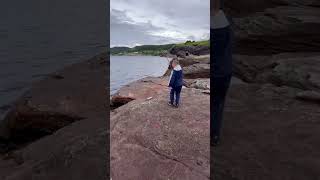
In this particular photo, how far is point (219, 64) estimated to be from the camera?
588 cm

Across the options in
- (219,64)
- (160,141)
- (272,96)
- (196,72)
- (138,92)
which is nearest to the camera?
(219,64)

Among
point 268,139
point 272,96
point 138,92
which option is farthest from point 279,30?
point 268,139

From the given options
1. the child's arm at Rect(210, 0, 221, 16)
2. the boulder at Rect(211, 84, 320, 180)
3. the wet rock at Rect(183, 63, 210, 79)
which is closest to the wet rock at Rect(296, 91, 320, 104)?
the boulder at Rect(211, 84, 320, 180)

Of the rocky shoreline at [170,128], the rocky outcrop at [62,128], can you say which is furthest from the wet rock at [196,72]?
the rocky outcrop at [62,128]

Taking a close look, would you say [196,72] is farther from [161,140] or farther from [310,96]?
[161,140]

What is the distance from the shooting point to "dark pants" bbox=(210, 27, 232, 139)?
5812 millimetres

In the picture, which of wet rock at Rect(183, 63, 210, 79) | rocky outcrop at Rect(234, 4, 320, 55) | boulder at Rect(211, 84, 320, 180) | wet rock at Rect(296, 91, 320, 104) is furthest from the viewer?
wet rock at Rect(183, 63, 210, 79)

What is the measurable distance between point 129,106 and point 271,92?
4.38 metres

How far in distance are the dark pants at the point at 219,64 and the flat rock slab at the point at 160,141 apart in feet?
3.09

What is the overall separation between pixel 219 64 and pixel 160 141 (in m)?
1.83

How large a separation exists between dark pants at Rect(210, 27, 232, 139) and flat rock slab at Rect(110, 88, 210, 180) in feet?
3.09

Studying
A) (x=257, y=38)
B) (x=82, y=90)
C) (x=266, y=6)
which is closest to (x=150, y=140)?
(x=82, y=90)

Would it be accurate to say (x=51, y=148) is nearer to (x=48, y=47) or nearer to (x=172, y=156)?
(x=172, y=156)

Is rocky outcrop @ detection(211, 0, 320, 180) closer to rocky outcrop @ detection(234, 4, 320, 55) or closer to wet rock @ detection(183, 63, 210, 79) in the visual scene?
rocky outcrop @ detection(234, 4, 320, 55)
